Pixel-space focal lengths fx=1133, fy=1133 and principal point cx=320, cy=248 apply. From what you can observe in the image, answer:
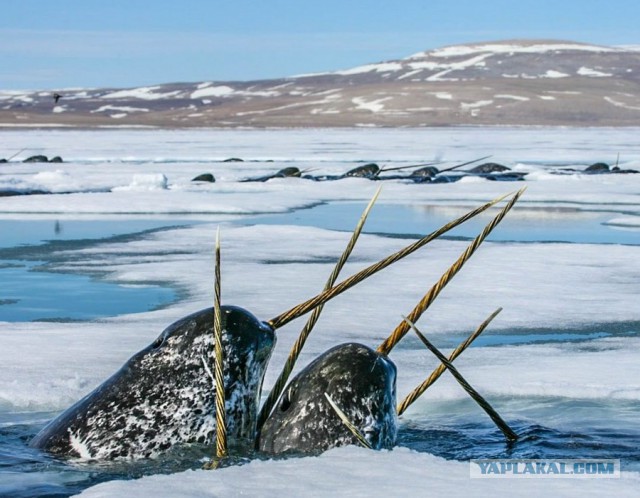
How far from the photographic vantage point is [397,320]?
22.9 feet

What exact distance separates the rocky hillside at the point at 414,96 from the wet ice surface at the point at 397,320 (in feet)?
175

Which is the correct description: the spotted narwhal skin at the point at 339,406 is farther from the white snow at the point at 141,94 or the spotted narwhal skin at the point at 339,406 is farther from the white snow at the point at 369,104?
the white snow at the point at 141,94

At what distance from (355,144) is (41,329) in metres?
36.0

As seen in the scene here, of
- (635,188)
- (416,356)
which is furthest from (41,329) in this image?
(635,188)

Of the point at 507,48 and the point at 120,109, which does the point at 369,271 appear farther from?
the point at 507,48

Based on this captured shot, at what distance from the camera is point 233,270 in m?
9.48

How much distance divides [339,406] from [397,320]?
10.8 ft

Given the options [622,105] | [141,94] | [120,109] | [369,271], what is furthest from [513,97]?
[369,271]

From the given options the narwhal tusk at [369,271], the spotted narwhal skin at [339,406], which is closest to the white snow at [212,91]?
the spotted narwhal skin at [339,406]

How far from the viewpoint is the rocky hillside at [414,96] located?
81.6m

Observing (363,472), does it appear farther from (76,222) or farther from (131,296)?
(76,222)

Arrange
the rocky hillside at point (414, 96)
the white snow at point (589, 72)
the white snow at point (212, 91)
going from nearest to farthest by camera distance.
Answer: the rocky hillside at point (414, 96)
the white snow at point (589, 72)
the white snow at point (212, 91)

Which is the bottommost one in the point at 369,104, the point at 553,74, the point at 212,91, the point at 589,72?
the point at 369,104

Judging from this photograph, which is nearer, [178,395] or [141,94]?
[178,395]
